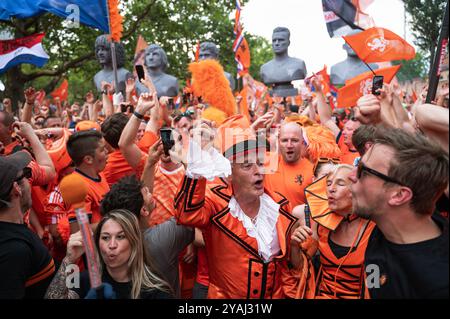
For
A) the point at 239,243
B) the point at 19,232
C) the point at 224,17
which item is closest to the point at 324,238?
the point at 239,243

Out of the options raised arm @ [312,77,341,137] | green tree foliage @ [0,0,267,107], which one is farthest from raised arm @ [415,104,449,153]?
green tree foliage @ [0,0,267,107]

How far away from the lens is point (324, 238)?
3.12 m

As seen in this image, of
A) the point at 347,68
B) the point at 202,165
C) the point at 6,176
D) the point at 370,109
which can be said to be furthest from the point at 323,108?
the point at 347,68

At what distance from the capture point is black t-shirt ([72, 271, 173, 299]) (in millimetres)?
2549

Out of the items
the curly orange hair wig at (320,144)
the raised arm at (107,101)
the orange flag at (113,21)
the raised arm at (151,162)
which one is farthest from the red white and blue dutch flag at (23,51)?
the raised arm at (151,162)

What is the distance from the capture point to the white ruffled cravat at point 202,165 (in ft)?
8.78

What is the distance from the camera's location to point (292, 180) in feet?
15.9

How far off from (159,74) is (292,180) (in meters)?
5.13

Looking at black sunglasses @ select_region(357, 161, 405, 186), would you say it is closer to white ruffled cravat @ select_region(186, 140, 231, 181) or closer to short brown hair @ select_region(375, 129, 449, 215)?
short brown hair @ select_region(375, 129, 449, 215)

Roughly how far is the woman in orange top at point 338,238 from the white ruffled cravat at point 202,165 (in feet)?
2.22

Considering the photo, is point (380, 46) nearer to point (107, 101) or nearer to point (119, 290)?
point (107, 101)

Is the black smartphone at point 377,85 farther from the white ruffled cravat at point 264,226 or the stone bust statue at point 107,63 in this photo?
the stone bust statue at point 107,63
